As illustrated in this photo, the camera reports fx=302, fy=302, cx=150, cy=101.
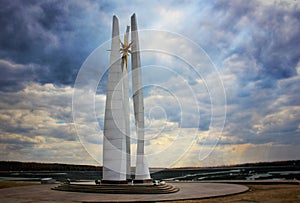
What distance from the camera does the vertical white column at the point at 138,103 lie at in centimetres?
2438

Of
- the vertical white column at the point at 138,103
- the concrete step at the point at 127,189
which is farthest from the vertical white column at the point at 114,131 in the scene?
the concrete step at the point at 127,189

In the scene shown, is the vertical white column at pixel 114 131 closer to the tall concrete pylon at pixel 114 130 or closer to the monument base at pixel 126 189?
the tall concrete pylon at pixel 114 130

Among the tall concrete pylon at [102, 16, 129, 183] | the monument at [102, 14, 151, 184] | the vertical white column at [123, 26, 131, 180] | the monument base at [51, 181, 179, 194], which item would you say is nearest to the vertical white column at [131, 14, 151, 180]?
the monument at [102, 14, 151, 184]

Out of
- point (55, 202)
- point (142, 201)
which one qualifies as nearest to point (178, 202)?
point (142, 201)

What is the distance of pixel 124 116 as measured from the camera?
2494 centimetres

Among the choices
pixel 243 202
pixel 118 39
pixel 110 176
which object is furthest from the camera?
pixel 118 39

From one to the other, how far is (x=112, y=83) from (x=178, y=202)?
11557 millimetres

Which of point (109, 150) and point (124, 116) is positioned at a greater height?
point (124, 116)

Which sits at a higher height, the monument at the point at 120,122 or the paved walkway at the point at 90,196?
the monument at the point at 120,122

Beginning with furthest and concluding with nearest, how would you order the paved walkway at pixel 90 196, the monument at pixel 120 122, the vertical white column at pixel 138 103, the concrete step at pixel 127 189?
the vertical white column at pixel 138 103 → the monument at pixel 120 122 → the concrete step at pixel 127 189 → the paved walkway at pixel 90 196

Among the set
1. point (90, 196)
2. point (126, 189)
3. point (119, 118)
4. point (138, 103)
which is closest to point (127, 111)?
point (138, 103)

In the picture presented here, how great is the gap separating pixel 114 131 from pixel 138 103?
10.3ft

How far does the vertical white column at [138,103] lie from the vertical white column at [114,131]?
1.17 meters

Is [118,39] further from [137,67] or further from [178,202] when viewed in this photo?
[178,202]
